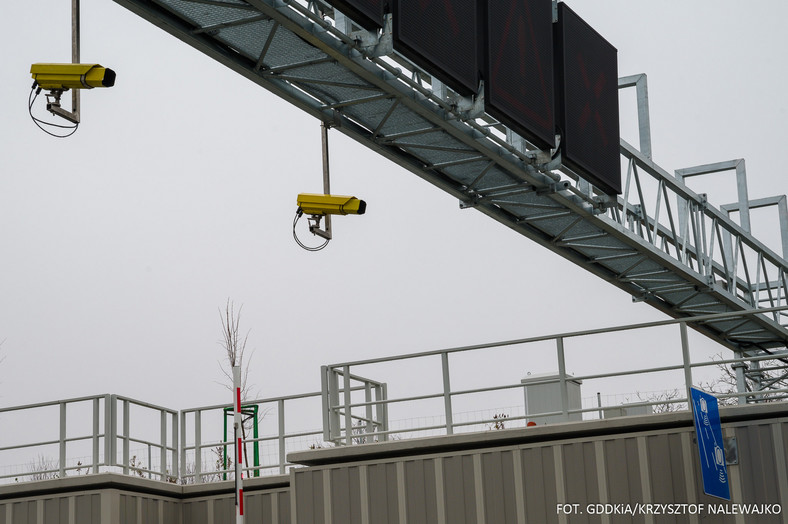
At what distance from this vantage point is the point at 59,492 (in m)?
17.9

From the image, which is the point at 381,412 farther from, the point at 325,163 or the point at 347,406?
the point at 325,163

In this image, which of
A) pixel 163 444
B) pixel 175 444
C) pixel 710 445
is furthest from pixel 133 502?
pixel 710 445

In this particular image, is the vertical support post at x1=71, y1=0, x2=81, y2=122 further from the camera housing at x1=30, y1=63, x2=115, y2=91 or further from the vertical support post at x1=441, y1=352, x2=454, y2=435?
the vertical support post at x1=441, y1=352, x2=454, y2=435

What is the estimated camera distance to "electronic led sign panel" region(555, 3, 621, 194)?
56.9 feet

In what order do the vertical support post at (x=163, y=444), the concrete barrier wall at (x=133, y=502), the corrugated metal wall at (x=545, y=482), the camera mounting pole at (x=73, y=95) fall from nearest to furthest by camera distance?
1. the camera mounting pole at (x=73, y=95)
2. the corrugated metal wall at (x=545, y=482)
3. the concrete barrier wall at (x=133, y=502)
4. the vertical support post at (x=163, y=444)

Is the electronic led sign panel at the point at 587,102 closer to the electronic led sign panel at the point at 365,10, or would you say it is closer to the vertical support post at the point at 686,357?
the vertical support post at the point at 686,357

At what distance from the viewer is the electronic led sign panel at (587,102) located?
56.9 feet

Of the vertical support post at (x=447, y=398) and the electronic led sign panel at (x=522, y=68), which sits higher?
the electronic led sign panel at (x=522, y=68)

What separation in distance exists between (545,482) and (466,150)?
4.57 metres

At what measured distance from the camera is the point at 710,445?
13.7 meters

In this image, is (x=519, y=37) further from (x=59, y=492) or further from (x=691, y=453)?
(x=59, y=492)

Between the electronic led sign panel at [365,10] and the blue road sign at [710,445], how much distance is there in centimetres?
562

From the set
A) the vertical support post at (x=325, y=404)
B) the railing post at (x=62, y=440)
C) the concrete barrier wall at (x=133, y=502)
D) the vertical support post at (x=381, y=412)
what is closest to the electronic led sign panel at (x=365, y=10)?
the vertical support post at (x=325, y=404)

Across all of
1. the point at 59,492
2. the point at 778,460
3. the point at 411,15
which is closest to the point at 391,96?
the point at 411,15
